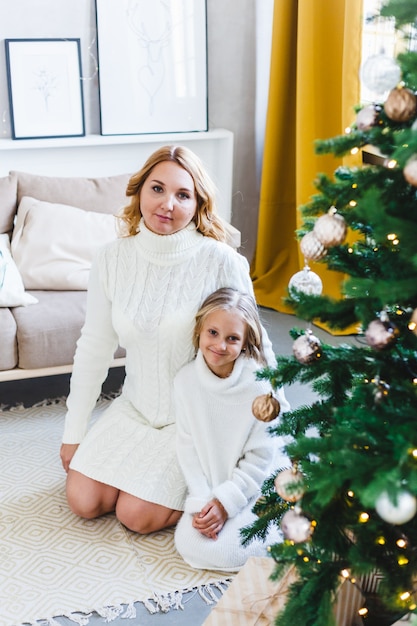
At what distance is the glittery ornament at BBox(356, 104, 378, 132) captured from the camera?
1.25 m

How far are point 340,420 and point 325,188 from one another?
393mm

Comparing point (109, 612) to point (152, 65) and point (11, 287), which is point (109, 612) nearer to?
point (11, 287)

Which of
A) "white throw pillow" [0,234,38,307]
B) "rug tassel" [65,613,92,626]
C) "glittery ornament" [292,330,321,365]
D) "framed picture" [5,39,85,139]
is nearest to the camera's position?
"glittery ornament" [292,330,321,365]

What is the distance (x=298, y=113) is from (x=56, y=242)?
1272 millimetres

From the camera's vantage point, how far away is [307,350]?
142 cm

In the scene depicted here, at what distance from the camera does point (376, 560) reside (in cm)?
131

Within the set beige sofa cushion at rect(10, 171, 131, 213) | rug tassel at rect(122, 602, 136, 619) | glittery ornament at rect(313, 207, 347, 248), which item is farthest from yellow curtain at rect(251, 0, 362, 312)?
Result: glittery ornament at rect(313, 207, 347, 248)

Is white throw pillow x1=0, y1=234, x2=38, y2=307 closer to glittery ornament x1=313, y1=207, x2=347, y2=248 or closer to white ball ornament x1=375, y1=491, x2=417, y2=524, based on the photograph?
glittery ornament x1=313, y1=207, x2=347, y2=248

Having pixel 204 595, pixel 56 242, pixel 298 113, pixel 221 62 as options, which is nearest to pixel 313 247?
pixel 204 595

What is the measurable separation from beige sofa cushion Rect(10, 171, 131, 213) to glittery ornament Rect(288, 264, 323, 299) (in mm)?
1588

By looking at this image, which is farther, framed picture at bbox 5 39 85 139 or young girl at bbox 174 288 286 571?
framed picture at bbox 5 39 85 139

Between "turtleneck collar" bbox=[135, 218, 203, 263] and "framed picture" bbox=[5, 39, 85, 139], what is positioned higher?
"framed picture" bbox=[5, 39, 85, 139]

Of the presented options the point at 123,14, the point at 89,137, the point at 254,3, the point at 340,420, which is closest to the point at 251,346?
the point at 340,420

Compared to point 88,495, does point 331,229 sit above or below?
above
